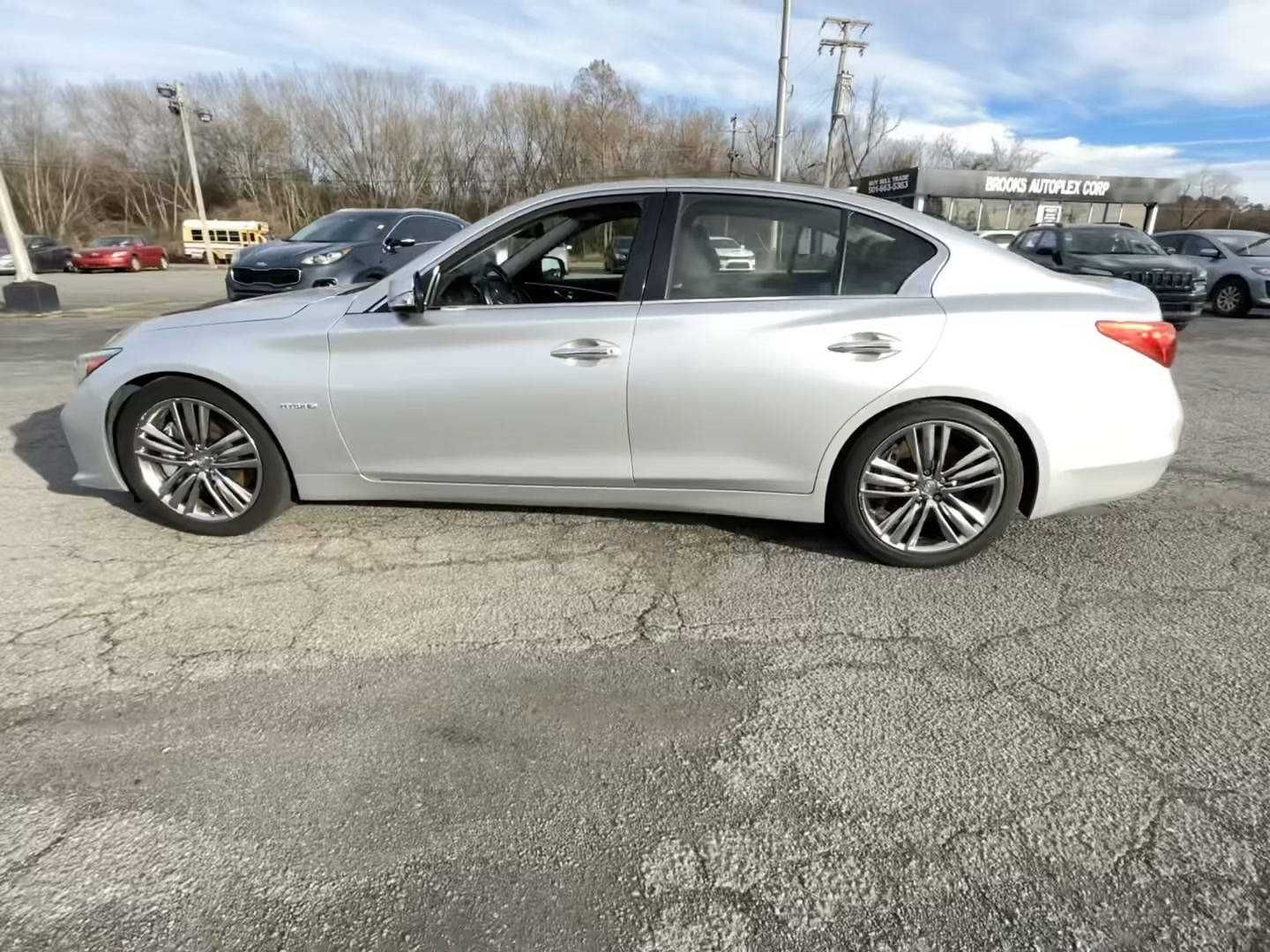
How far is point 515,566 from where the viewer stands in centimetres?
328

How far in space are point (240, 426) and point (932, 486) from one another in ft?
10.3

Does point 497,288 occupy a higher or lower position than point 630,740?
higher

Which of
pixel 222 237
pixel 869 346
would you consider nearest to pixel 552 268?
pixel 869 346

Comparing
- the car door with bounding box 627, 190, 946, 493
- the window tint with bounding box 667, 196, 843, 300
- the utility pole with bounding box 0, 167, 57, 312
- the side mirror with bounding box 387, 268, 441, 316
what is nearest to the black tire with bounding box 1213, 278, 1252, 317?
the car door with bounding box 627, 190, 946, 493

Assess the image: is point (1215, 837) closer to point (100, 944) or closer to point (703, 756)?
point (703, 756)

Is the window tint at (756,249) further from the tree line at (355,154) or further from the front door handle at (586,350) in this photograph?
the tree line at (355,154)

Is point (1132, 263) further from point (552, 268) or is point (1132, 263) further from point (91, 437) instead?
point (91, 437)

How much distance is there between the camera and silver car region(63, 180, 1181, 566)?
2.95 metres

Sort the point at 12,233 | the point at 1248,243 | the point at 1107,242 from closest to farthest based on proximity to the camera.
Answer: the point at 1107,242 < the point at 12,233 < the point at 1248,243

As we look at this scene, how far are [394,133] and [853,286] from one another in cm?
5537

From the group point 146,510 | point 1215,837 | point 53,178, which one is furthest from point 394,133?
point 1215,837

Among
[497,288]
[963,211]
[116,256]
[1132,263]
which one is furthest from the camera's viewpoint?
[963,211]

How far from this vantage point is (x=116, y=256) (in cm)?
3212

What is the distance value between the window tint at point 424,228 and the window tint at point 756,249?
23.5ft
